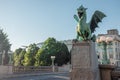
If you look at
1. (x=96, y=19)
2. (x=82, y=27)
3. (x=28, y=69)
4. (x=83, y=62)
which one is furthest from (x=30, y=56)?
(x=83, y=62)

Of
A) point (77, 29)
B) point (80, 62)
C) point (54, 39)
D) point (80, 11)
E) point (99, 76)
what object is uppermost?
point (54, 39)

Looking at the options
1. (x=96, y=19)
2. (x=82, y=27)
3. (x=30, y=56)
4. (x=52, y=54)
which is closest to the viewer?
(x=82, y=27)

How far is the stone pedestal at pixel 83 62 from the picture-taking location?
21.8 feet

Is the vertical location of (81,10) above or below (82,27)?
above

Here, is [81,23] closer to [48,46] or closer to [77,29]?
[77,29]

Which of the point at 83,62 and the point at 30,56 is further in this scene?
the point at 30,56

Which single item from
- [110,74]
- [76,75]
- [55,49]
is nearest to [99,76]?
[110,74]

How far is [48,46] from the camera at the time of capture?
5812 centimetres

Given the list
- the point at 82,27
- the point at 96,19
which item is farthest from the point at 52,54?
the point at 82,27

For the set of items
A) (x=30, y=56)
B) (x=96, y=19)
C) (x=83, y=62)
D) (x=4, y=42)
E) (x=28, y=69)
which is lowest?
(x=28, y=69)

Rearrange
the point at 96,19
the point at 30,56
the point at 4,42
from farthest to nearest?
the point at 30,56 < the point at 4,42 < the point at 96,19

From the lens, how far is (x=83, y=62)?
6.73 metres

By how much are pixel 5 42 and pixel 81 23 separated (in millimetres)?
45628

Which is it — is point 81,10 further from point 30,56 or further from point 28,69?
point 30,56
